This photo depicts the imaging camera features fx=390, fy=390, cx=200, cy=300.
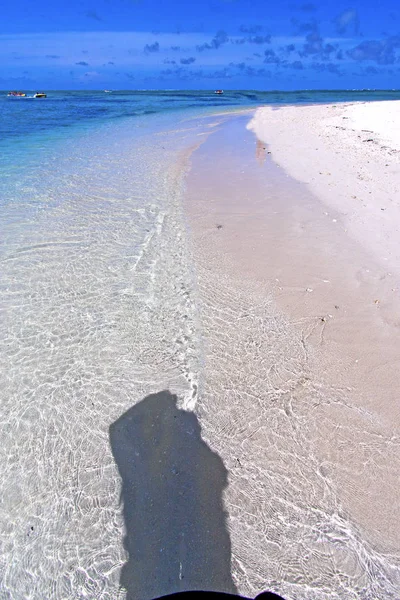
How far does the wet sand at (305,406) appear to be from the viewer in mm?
2131

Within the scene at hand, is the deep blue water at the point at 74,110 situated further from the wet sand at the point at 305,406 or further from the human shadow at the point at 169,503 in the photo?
the human shadow at the point at 169,503

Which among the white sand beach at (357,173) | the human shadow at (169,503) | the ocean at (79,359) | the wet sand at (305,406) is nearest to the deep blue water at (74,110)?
the white sand beach at (357,173)

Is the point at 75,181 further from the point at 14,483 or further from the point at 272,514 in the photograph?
the point at 272,514

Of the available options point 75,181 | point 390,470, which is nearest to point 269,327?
point 390,470

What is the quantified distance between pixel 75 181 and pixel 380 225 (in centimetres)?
758

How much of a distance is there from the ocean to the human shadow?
0.07 metres

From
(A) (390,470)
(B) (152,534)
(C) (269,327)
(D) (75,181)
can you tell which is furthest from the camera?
(D) (75,181)

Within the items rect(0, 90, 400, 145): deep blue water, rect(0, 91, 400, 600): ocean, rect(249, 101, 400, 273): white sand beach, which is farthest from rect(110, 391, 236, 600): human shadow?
rect(0, 90, 400, 145): deep blue water

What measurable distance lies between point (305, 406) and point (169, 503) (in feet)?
4.21

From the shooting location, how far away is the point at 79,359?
371 cm

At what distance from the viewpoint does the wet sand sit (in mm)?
2131

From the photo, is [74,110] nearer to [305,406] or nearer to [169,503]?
[305,406]

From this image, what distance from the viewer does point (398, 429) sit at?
2857mm

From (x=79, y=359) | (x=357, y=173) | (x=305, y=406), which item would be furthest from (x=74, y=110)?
(x=305, y=406)
